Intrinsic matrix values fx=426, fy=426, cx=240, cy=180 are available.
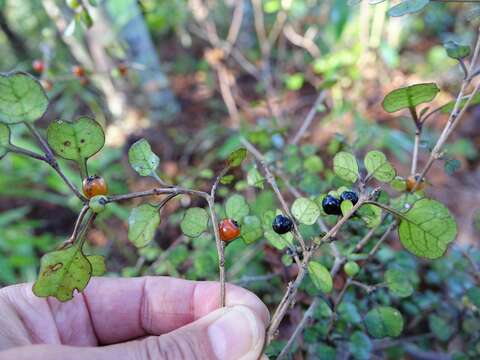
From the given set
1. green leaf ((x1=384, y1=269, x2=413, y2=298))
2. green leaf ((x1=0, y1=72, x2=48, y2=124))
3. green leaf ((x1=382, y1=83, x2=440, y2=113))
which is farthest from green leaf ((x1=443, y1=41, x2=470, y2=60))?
green leaf ((x1=0, y1=72, x2=48, y2=124))

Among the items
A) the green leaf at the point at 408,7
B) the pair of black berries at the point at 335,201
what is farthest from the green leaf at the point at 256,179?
the green leaf at the point at 408,7

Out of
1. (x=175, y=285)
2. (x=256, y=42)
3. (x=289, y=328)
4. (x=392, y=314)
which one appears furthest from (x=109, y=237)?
(x=256, y=42)

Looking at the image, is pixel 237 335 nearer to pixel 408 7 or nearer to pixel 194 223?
pixel 194 223

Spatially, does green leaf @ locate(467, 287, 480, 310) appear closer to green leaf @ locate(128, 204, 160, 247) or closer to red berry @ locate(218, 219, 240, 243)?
red berry @ locate(218, 219, 240, 243)

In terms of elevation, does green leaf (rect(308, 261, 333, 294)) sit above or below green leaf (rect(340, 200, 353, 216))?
below

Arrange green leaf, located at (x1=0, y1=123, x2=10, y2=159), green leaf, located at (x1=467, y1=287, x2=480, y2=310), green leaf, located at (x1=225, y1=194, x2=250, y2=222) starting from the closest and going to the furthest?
green leaf, located at (x1=0, y1=123, x2=10, y2=159)
green leaf, located at (x1=225, y1=194, x2=250, y2=222)
green leaf, located at (x1=467, y1=287, x2=480, y2=310)

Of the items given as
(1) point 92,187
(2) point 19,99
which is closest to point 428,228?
(1) point 92,187

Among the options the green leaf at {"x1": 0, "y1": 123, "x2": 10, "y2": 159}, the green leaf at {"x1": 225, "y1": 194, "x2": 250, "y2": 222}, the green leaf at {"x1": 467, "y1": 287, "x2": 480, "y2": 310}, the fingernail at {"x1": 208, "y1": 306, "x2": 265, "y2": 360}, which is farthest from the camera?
the green leaf at {"x1": 467, "y1": 287, "x2": 480, "y2": 310}

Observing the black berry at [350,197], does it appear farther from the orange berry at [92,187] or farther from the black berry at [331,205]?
the orange berry at [92,187]

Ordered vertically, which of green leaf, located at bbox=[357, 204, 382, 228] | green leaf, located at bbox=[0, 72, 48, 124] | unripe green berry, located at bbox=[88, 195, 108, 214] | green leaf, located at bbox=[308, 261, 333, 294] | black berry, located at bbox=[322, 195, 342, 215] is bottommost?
green leaf, located at bbox=[308, 261, 333, 294]
